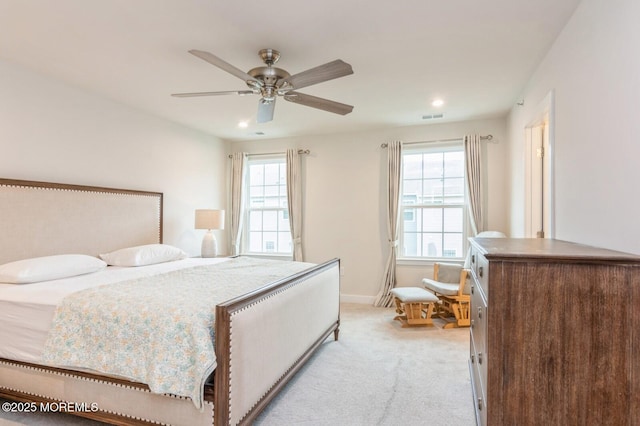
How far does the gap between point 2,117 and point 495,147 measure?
17.4 feet

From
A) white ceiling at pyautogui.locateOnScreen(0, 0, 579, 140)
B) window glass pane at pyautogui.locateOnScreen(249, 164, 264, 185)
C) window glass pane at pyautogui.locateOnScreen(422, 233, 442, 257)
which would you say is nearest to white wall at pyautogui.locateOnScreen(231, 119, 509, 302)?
window glass pane at pyautogui.locateOnScreen(422, 233, 442, 257)

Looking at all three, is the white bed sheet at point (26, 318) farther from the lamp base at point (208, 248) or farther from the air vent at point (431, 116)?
the air vent at point (431, 116)

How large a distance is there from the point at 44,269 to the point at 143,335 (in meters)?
1.42

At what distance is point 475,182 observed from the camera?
4.58m

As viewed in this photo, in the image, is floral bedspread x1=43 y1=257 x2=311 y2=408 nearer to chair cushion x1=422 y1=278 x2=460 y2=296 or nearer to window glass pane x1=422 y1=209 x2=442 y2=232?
chair cushion x1=422 y1=278 x2=460 y2=296

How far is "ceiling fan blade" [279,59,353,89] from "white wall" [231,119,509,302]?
9.20ft

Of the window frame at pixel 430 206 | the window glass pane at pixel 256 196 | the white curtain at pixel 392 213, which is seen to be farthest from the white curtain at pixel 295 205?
the window frame at pixel 430 206

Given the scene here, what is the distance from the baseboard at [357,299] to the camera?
5120mm

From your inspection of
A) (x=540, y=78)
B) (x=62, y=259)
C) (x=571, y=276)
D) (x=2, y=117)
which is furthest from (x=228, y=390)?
(x=540, y=78)

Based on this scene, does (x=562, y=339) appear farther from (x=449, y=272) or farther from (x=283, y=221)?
(x=283, y=221)

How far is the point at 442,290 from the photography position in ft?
13.5

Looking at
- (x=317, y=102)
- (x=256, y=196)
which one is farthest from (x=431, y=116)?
(x=256, y=196)

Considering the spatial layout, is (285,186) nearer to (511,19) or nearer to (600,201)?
(511,19)

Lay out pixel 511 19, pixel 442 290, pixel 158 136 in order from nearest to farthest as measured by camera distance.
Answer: pixel 511 19 → pixel 442 290 → pixel 158 136
